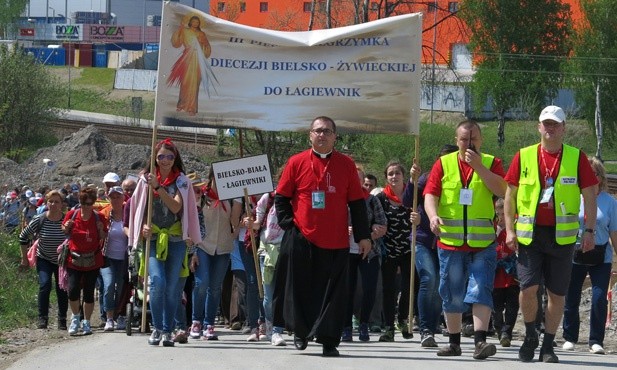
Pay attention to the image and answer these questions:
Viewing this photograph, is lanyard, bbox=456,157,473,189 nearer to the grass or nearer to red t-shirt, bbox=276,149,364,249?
red t-shirt, bbox=276,149,364,249

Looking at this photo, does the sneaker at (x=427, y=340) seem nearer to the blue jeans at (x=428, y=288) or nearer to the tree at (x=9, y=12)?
the blue jeans at (x=428, y=288)

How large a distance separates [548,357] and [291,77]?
4075 millimetres

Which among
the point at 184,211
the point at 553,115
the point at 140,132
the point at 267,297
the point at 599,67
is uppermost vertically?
the point at 599,67

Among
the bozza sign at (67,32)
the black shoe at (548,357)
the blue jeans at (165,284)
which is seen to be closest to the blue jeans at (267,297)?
the blue jeans at (165,284)

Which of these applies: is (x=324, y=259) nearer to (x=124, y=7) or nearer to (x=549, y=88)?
(x=549, y=88)

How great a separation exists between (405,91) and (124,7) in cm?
12549

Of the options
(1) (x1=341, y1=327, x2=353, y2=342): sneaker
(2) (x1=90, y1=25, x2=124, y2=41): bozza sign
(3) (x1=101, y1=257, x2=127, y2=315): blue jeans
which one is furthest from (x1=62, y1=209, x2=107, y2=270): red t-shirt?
(2) (x1=90, y1=25, x2=124, y2=41): bozza sign

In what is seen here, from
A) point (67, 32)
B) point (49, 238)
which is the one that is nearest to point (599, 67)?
point (49, 238)

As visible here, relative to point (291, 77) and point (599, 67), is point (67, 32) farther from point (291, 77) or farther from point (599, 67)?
point (291, 77)

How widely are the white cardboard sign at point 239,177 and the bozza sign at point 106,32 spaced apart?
374 ft

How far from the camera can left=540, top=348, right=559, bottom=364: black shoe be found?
37.1 ft

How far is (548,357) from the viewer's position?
446 inches

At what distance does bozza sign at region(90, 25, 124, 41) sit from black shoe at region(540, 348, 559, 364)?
11721 centimetres

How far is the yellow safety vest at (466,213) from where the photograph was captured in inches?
460
